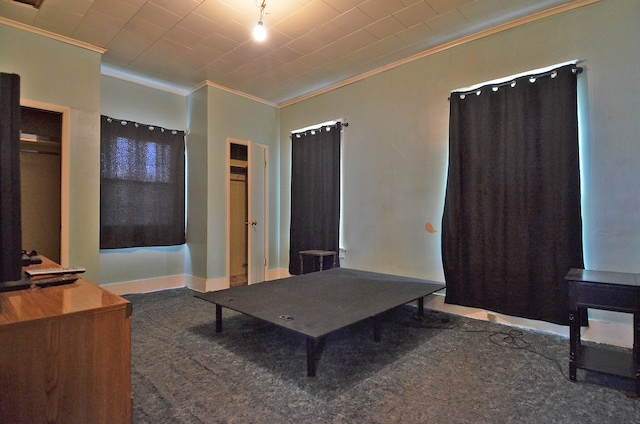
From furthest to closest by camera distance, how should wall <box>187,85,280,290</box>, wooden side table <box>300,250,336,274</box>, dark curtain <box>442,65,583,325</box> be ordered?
wall <box>187,85,280,290</box>
wooden side table <box>300,250,336,274</box>
dark curtain <box>442,65,583,325</box>

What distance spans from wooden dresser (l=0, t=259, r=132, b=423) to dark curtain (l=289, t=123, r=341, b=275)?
331cm

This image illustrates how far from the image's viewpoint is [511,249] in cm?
286

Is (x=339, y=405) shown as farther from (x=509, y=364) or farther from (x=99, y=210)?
(x=99, y=210)

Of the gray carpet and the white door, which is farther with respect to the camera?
the white door

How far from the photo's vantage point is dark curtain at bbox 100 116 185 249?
3857 mm

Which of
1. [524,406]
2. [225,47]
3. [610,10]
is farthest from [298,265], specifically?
[610,10]

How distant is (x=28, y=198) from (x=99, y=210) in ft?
2.35

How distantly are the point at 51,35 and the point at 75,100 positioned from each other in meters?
0.62

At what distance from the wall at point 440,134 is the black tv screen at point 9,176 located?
328 centimetres

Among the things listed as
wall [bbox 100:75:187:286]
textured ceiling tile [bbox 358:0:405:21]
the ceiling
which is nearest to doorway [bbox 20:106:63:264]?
wall [bbox 100:75:187:286]

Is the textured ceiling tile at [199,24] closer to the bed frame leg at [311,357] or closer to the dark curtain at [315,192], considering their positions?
the dark curtain at [315,192]

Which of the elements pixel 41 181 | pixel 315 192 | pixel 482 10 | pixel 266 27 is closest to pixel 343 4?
pixel 266 27

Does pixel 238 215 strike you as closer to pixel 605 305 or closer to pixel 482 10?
pixel 482 10

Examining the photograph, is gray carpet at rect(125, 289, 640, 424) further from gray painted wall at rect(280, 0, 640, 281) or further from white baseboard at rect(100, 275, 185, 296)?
white baseboard at rect(100, 275, 185, 296)
